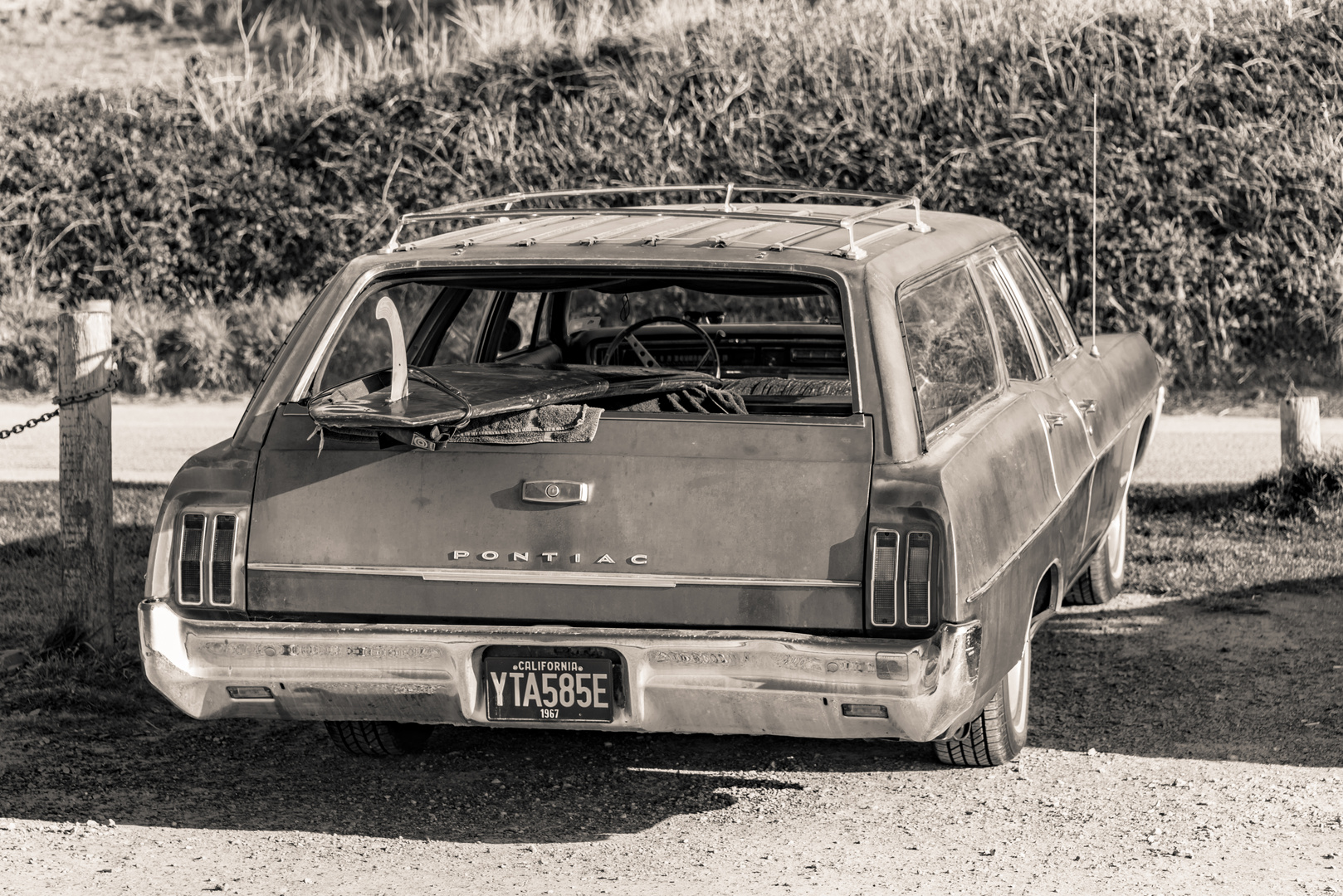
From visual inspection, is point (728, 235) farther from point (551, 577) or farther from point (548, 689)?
point (548, 689)

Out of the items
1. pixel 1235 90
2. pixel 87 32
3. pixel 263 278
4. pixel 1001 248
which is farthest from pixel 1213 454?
pixel 87 32

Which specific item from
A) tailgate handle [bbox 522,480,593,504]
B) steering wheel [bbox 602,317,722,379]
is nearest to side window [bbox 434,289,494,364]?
steering wheel [bbox 602,317,722,379]

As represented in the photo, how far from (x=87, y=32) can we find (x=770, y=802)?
21415 mm

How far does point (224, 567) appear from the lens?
436 cm

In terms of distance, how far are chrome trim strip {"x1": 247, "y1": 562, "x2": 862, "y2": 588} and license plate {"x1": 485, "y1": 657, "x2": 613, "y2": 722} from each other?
206 millimetres

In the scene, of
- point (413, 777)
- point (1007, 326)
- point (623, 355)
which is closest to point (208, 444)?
point (623, 355)

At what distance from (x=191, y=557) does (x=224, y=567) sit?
99 millimetres

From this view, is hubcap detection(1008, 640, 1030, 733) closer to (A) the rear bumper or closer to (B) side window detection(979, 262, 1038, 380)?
(A) the rear bumper

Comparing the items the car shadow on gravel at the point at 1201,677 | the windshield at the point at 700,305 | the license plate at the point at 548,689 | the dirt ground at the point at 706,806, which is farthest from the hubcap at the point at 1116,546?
the windshield at the point at 700,305

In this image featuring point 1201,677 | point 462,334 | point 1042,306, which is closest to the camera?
point 1201,677

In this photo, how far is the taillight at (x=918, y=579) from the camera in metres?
4.05

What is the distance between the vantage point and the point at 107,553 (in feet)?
20.4

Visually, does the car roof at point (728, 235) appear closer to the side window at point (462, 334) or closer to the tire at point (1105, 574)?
the tire at point (1105, 574)

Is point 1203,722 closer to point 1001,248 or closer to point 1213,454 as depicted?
point 1001,248
